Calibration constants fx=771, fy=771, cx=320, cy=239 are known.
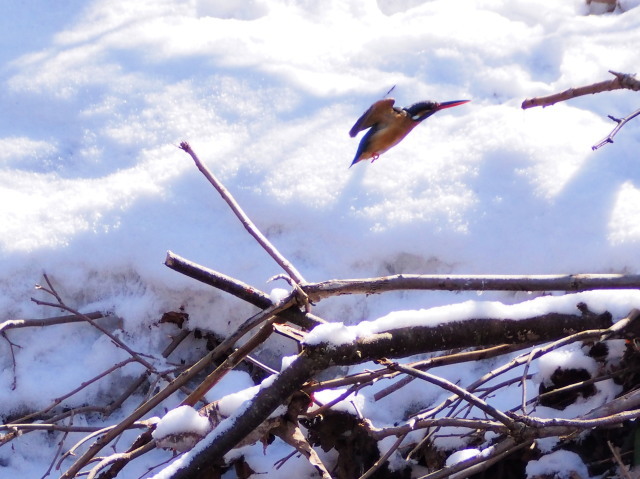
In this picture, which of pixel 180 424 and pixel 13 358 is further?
pixel 13 358

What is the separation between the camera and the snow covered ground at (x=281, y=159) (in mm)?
1949

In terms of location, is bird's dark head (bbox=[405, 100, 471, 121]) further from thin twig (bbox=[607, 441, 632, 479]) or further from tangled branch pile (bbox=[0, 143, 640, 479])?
thin twig (bbox=[607, 441, 632, 479])

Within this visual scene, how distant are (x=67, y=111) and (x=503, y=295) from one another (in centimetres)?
149

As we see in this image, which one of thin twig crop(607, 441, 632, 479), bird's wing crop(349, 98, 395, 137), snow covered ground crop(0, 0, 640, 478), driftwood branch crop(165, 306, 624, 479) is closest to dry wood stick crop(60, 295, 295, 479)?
driftwood branch crop(165, 306, 624, 479)

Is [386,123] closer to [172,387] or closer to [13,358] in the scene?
[172,387]

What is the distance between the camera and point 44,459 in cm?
184

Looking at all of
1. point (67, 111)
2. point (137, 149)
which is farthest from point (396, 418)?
point (67, 111)

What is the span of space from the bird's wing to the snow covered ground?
20 cm

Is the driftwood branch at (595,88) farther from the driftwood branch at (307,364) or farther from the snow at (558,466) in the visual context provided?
the snow at (558,466)

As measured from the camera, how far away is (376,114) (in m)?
1.96

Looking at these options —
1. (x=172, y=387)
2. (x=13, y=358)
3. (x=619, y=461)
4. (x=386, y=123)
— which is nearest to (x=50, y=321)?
(x=13, y=358)

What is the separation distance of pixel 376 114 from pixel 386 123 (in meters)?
0.04

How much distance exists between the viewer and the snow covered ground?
6.40 ft

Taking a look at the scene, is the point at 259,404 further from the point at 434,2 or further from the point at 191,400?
the point at 434,2
